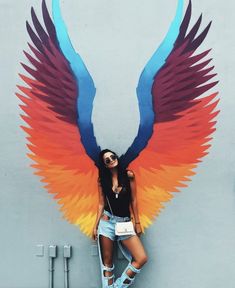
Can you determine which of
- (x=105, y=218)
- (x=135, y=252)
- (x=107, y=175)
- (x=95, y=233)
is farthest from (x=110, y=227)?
(x=107, y=175)

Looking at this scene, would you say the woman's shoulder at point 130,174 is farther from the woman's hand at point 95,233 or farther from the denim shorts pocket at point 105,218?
the woman's hand at point 95,233

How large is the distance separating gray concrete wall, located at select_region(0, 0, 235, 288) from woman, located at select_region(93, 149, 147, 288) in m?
0.23

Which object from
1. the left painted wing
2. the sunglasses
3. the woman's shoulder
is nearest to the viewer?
the sunglasses

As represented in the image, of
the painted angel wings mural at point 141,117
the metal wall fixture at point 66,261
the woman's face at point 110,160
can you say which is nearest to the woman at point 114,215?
the woman's face at point 110,160

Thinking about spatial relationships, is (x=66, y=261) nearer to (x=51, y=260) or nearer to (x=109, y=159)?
(x=51, y=260)

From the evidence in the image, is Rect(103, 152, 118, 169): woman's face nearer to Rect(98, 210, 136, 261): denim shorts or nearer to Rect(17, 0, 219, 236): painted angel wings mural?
Rect(17, 0, 219, 236): painted angel wings mural

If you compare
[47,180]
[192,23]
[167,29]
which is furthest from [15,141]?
[192,23]

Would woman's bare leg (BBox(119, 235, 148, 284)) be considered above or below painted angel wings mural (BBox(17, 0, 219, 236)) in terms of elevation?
below

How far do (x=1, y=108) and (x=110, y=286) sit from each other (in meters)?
2.28

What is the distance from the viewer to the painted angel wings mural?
4.02 meters

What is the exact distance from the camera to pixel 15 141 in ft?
13.8

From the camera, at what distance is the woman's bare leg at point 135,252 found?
12.6ft

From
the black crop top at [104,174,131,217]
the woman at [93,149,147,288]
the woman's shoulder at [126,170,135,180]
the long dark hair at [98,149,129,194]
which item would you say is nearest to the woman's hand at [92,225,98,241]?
the woman at [93,149,147,288]

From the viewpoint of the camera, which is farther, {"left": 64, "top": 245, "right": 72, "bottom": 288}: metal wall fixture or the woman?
{"left": 64, "top": 245, "right": 72, "bottom": 288}: metal wall fixture
